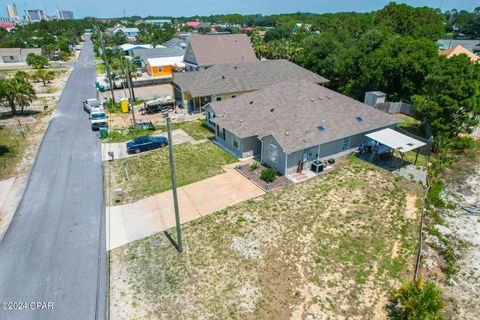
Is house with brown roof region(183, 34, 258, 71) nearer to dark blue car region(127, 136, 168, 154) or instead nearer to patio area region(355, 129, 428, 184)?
dark blue car region(127, 136, 168, 154)

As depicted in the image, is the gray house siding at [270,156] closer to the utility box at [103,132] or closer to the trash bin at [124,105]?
the utility box at [103,132]

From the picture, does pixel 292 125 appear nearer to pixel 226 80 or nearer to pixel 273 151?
pixel 273 151

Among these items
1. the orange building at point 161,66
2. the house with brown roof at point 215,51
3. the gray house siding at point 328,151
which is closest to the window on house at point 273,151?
the gray house siding at point 328,151

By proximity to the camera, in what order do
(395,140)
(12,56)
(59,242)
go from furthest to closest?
(12,56), (395,140), (59,242)

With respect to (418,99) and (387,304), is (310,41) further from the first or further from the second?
(387,304)

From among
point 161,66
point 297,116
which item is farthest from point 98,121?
point 161,66

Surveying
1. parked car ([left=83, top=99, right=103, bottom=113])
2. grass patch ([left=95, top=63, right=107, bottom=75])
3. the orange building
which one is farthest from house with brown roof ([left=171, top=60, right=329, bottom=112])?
grass patch ([left=95, top=63, right=107, bottom=75])
